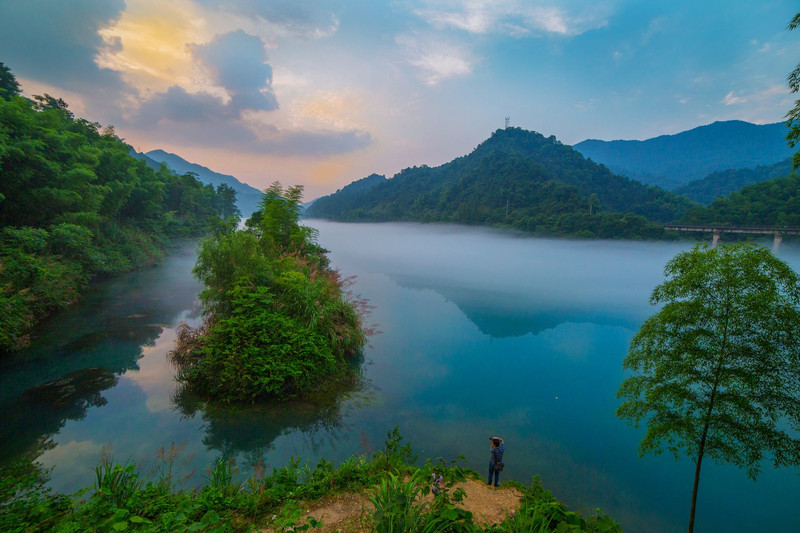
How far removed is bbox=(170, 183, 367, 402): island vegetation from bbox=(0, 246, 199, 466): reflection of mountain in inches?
107

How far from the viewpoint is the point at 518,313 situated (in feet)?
91.0

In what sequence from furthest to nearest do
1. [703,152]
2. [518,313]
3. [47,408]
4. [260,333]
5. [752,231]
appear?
[703,152]
[752,231]
[518,313]
[260,333]
[47,408]

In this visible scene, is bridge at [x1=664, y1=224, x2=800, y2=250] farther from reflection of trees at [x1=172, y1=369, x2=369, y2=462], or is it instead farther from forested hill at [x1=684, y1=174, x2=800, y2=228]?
reflection of trees at [x1=172, y1=369, x2=369, y2=462]

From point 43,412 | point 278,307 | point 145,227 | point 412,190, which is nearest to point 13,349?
point 43,412

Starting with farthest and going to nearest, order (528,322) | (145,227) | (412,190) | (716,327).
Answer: (412,190)
(145,227)
(528,322)
(716,327)

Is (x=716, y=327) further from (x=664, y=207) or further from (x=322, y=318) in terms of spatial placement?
(x=664, y=207)

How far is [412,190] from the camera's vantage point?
129m

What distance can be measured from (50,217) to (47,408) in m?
18.3

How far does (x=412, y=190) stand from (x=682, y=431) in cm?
12637

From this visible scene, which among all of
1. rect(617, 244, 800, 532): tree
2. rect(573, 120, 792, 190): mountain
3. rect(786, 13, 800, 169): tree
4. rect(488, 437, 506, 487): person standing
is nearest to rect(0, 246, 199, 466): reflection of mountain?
rect(488, 437, 506, 487): person standing

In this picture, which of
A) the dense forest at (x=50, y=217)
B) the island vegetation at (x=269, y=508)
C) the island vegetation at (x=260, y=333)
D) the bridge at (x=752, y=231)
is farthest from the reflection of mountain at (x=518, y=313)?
the bridge at (x=752, y=231)

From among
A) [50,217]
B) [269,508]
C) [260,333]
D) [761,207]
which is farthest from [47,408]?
[761,207]

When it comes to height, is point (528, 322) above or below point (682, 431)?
below

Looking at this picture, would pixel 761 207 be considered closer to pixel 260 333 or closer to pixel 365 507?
pixel 260 333
